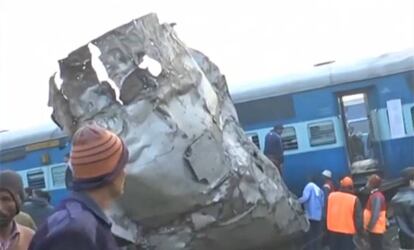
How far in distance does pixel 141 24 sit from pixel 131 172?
1.33m

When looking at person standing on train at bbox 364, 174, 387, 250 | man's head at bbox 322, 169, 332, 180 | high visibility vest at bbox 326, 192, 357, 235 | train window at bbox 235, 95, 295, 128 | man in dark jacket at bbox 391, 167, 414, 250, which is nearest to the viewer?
man in dark jacket at bbox 391, 167, 414, 250

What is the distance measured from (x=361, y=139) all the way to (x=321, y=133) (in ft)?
2.18

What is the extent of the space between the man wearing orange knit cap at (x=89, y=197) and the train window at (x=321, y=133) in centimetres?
1137

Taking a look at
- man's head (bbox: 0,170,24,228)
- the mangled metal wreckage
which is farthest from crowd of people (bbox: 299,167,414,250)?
man's head (bbox: 0,170,24,228)

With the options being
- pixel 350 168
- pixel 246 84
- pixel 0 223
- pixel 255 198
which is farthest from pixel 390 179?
pixel 0 223

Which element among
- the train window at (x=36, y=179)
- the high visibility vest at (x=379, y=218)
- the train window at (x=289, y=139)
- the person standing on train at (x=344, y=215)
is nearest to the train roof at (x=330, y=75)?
the train window at (x=289, y=139)

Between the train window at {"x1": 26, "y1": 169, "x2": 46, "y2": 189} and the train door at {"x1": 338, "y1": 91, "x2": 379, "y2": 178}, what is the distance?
20.5 ft

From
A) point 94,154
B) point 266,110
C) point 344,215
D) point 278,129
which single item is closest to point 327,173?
point 278,129

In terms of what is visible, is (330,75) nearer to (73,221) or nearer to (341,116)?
(341,116)

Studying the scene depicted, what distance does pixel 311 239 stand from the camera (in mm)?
11594

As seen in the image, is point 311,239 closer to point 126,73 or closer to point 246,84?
point 246,84

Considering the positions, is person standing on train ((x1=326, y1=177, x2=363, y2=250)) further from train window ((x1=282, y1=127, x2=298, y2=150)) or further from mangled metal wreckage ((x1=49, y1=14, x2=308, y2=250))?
mangled metal wreckage ((x1=49, y1=14, x2=308, y2=250))

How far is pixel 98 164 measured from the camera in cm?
264

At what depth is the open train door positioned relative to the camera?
13508mm
